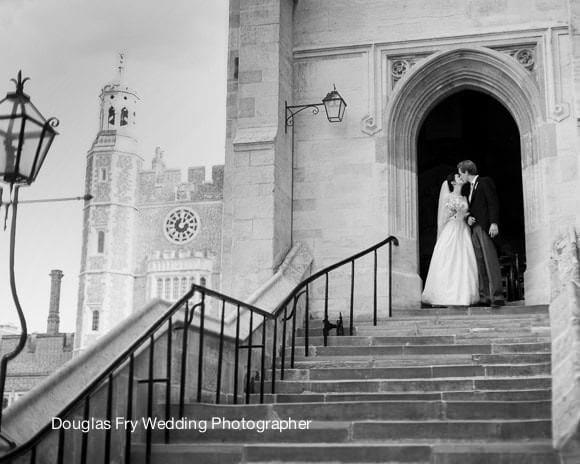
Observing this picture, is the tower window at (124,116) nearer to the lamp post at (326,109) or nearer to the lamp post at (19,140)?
the lamp post at (326,109)

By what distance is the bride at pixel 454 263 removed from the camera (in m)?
10.4

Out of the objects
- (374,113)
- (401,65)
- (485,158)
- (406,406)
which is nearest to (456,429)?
(406,406)

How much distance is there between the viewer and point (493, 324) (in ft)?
30.3

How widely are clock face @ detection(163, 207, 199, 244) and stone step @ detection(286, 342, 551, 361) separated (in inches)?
2131

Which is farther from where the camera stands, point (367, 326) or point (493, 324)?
point (367, 326)

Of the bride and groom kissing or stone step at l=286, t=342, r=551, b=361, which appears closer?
stone step at l=286, t=342, r=551, b=361

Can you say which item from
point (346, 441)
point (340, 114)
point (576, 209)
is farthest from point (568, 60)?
point (346, 441)

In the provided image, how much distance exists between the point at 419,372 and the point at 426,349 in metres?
0.70

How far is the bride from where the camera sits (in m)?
10.4

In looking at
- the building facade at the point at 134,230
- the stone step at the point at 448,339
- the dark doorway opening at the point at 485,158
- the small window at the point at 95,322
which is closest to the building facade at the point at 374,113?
the stone step at the point at 448,339

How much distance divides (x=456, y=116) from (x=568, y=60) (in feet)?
19.5

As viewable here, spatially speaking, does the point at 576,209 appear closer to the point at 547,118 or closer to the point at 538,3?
the point at 547,118

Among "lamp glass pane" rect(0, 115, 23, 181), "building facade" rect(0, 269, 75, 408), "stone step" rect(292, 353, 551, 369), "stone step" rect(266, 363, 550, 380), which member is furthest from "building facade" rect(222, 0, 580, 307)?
"building facade" rect(0, 269, 75, 408)

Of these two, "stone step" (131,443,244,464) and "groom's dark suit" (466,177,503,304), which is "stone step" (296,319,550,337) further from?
"stone step" (131,443,244,464)
